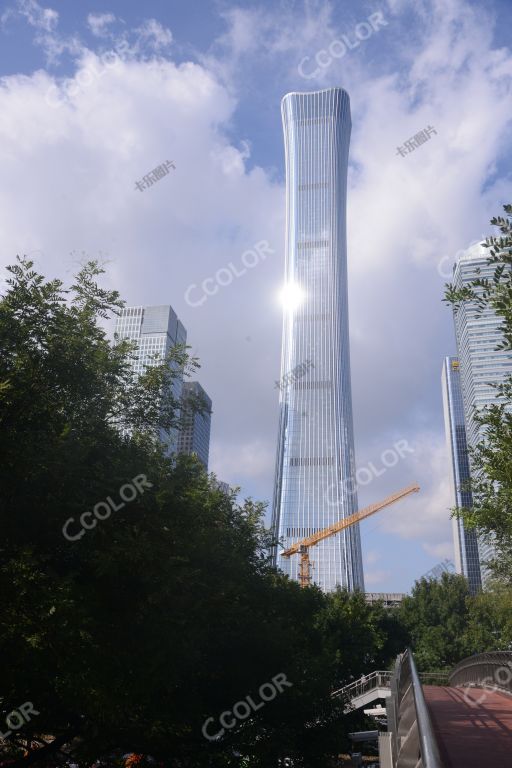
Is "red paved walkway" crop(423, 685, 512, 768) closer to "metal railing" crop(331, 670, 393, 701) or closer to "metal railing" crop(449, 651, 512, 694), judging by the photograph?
"metal railing" crop(449, 651, 512, 694)

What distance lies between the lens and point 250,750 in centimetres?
1708

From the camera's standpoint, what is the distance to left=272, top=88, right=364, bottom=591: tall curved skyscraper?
5133 inches

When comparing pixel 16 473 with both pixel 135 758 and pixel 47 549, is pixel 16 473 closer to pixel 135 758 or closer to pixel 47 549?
pixel 47 549

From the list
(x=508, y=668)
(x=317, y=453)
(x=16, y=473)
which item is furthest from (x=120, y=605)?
(x=317, y=453)

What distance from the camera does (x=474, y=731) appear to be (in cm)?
1212

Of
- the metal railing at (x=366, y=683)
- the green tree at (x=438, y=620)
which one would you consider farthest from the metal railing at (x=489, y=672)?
the green tree at (x=438, y=620)

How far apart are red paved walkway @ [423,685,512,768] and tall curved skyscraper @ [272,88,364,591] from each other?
363 feet

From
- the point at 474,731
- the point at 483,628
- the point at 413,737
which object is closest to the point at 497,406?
the point at 474,731

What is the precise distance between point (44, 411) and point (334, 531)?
126 metres

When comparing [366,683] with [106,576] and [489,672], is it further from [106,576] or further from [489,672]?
[106,576]

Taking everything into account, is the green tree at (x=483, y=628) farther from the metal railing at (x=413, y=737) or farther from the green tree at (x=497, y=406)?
the metal railing at (x=413, y=737)

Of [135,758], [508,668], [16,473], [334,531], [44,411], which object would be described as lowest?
[135,758]

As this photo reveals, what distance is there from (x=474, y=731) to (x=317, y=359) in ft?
413

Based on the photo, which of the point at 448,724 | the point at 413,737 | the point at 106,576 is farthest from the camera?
the point at 448,724
